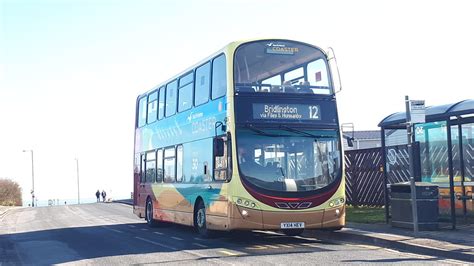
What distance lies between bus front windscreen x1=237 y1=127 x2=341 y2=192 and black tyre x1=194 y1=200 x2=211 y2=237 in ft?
8.48

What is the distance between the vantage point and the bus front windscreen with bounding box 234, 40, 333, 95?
14422 mm

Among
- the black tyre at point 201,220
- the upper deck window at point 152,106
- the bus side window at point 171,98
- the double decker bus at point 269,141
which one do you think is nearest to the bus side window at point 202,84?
the double decker bus at point 269,141

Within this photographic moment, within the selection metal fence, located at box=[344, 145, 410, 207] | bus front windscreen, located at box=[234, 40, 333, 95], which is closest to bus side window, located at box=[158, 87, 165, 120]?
bus front windscreen, located at box=[234, 40, 333, 95]

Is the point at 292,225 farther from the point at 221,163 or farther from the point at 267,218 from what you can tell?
the point at 221,163

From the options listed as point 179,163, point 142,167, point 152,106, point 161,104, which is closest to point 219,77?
point 179,163

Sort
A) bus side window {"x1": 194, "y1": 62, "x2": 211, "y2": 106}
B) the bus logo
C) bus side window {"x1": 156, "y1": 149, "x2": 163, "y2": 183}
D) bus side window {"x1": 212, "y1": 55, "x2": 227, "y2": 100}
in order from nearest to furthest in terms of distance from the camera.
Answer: the bus logo
bus side window {"x1": 212, "y1": 55, "x2": 227, "y2": 100}
bus side window {"x1": 194, "y1": 62, "x2": 211, "y2": 106}
bus side window {"x1": 156, "y1": 149, "x2": 163, "y2": 183}

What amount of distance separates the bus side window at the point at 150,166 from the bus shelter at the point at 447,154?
8.13 metres

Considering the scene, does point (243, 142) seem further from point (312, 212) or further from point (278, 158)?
point (312, 212)

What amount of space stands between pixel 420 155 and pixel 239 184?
567 cm

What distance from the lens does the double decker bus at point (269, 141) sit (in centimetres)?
1377

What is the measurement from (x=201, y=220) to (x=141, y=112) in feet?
26.8

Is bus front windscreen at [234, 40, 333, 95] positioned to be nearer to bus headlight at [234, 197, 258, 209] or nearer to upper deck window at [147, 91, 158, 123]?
bus headlight at [234, 197, 258, 209]

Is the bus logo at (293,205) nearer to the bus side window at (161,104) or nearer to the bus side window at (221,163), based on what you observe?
the bus side window at (221,163)

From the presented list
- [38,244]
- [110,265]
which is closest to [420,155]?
[110,265]
